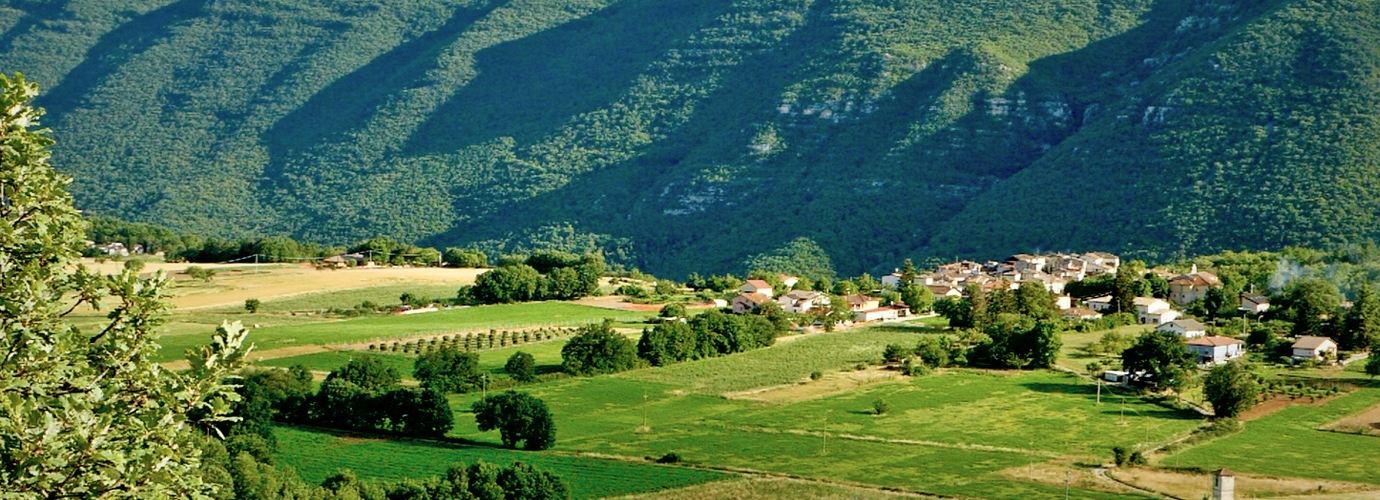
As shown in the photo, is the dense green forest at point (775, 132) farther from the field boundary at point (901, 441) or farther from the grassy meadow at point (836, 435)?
the field boundary at point (901, 441)

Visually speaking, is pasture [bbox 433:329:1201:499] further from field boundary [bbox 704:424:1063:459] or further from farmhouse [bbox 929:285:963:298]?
farmhouse [bbox 929:285:963:298]

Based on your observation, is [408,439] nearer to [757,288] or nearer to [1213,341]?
[1213,341]

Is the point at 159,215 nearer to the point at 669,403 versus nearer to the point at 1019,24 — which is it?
the point at 1019,24

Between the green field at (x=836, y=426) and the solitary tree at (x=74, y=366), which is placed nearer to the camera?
the solitary tree at (x=74, y=366)

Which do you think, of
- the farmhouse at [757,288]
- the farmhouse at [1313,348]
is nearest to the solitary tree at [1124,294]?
the farmhouse at [1313,348]

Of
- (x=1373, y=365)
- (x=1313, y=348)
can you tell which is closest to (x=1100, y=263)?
(x=1313, y=348)

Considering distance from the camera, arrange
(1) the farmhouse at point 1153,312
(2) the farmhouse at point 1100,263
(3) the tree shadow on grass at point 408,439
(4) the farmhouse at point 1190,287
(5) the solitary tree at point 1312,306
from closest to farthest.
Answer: (3) the tree shadow on grass at point 408,439 < (5) the solitary tree at point 1312,306 < (1) the farmhouse at point 1153,312 < (4) the farmhouse at point 1190,287 < (2) the farmhouse at point 1100,263

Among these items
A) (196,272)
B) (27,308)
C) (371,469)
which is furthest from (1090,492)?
(196,272)
